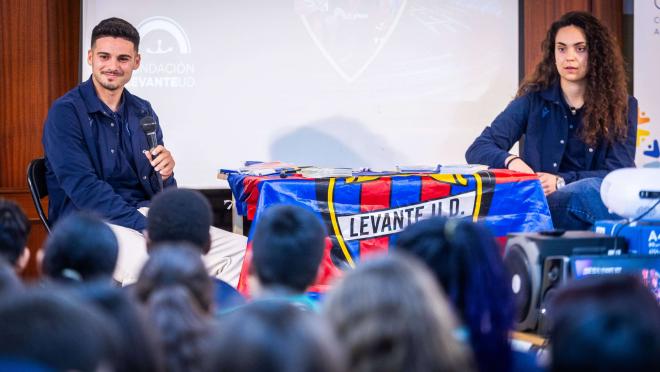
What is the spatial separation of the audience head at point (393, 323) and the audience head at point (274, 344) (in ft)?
0.26

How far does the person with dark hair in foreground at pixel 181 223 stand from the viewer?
2.06 metres

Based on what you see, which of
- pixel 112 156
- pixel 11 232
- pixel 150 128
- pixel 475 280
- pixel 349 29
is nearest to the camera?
pixel 475 280

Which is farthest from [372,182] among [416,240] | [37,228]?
[37,228]

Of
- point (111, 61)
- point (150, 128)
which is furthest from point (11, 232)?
point (111, 61)

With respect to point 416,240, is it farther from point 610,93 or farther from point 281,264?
point 610,93

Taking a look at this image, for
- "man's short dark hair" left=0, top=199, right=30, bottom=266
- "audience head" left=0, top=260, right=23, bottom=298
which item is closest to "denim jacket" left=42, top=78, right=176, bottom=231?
"man's short dark hair" left=0, top=199, right=30, bottom=266

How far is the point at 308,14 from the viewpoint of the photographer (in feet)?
16.2

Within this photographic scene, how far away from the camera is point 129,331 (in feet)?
3.72

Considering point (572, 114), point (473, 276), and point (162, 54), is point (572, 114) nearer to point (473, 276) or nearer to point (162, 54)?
point (162, 54)

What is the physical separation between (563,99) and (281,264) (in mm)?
2625

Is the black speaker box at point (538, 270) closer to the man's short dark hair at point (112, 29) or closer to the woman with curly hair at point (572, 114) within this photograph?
the woman with curly hair at point (572, 114)

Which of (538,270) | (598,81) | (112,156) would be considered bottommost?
(538,270)

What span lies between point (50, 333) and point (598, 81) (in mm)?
3313

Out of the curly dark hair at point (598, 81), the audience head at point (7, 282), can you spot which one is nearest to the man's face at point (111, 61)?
the curly dark hair at point (598, 81)
